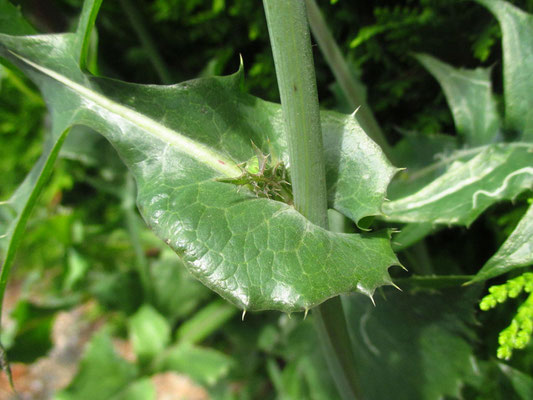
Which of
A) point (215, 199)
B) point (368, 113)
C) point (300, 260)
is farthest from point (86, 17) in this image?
point (368, 113)

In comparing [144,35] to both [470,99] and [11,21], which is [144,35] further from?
[470,99]

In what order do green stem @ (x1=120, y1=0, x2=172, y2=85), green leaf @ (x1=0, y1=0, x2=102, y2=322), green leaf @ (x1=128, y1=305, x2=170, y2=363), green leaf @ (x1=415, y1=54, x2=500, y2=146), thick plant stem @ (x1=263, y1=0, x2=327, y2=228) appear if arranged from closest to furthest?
thick plant stem @ (x1=263, y1=0, x2=327, y2=228), green leaf @ (x1=0, y1=0, x2=102, y2=322), green leaf @ (x1=415, y1=54, x2=500, y2=146), green stem @ (x1=120, y1=0, x2=172, y2=85), green leaf @ (x1=128, y1=305, x2=170, y2=363)

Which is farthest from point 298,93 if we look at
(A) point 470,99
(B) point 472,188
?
(A) point 470,99

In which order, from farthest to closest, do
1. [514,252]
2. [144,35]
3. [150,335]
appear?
1. [150,335]
2. [144,35]
3. [514,252]

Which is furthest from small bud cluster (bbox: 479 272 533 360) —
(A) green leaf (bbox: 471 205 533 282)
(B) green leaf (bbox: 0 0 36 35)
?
(B) green leaf (bbox: 0 0 36 35)

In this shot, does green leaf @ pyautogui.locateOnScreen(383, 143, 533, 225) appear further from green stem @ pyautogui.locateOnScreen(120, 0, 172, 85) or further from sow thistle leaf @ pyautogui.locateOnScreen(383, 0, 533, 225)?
green stem @ pyautogui.locateOnScreen(120, 0, 172, 85)

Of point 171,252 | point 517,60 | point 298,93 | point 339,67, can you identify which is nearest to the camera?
point 298,93

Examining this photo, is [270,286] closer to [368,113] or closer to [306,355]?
[368,113]
